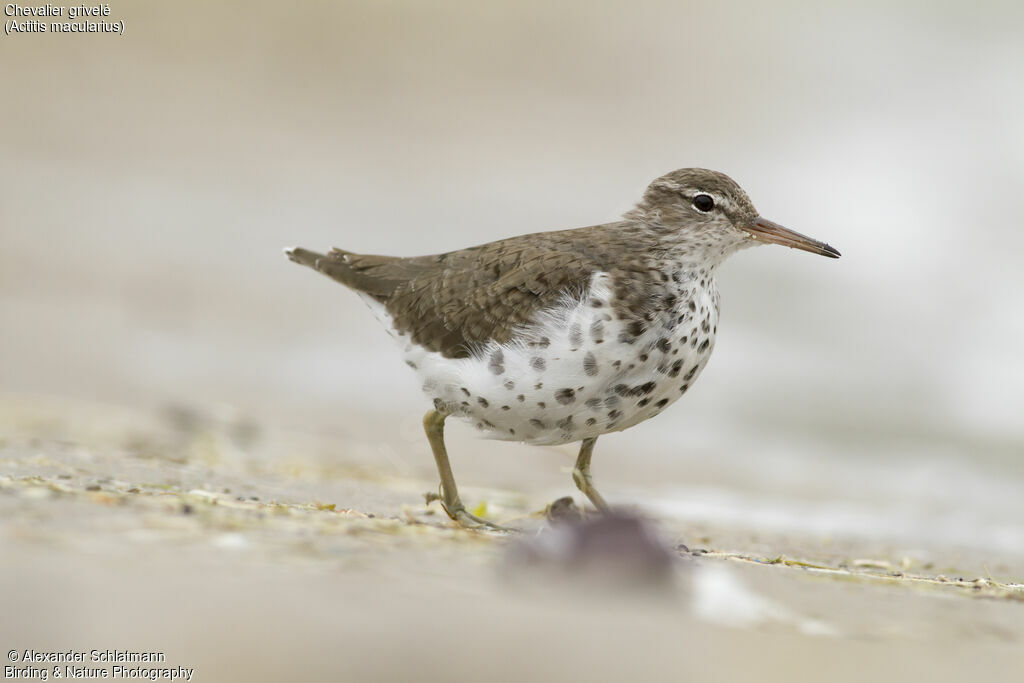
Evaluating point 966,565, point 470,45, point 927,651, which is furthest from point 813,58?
point 927,651

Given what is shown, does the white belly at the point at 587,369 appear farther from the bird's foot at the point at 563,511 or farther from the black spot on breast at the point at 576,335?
the bird's foot at the point at 563,511

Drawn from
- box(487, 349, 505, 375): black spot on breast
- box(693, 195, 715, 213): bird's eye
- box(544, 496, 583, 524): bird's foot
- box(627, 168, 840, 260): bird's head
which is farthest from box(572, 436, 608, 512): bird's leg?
box(693, 195, 715, 213): bird's eye

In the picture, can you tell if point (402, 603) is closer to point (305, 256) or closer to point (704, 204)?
point (704, 204)

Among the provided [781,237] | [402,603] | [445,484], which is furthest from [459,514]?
[402,603]

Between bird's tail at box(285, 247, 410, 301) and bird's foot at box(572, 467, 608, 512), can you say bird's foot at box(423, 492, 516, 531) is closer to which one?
bird's foot at box(572, 467, 608, 512)

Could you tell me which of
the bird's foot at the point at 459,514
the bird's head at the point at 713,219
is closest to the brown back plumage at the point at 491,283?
the bird's head at the point at 713,219

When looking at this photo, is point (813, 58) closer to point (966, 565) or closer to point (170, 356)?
point (170, 356)
